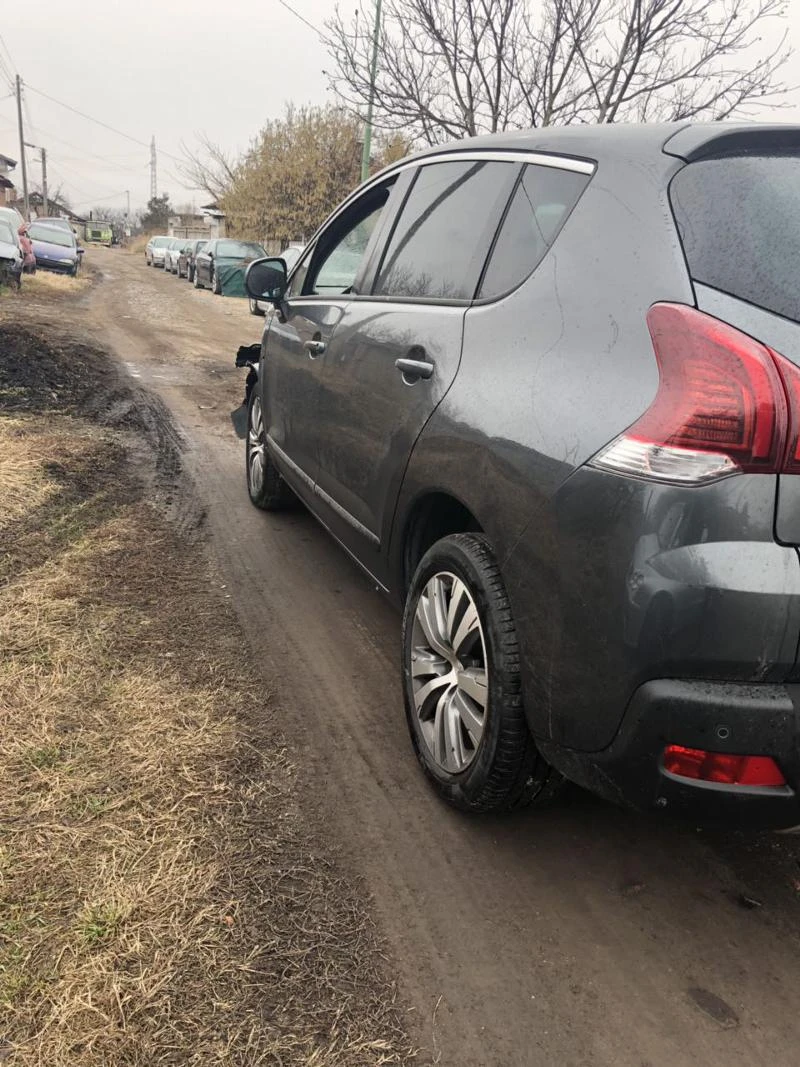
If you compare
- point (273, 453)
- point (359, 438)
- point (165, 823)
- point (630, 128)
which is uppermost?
point (630, 128)

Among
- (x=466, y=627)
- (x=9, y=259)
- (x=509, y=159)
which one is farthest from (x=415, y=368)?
(x=9, y=259)

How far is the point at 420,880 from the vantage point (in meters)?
2.28

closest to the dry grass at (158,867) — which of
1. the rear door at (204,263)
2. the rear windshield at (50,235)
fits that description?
the rear windshield at (50,235)

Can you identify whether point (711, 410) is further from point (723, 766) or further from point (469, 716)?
point (469, 716)

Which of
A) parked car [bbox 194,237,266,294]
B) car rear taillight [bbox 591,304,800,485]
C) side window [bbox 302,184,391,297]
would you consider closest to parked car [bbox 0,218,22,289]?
parked car [bbox 194,237,266,294]

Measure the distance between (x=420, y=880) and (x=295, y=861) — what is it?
356 millimetres

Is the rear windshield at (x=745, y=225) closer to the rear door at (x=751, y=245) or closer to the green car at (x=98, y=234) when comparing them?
the rear door at (x=751, y=245)

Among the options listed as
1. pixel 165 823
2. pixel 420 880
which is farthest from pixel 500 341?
pixel 165 823

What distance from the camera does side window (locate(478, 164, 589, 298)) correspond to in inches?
87.1

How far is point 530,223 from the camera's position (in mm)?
2348

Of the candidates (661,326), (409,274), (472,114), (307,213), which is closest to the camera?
(661,326)

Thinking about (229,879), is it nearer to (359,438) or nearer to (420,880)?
(420,880)

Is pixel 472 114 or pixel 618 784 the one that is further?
pixel 472 114

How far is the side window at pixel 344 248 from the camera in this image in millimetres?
3689
